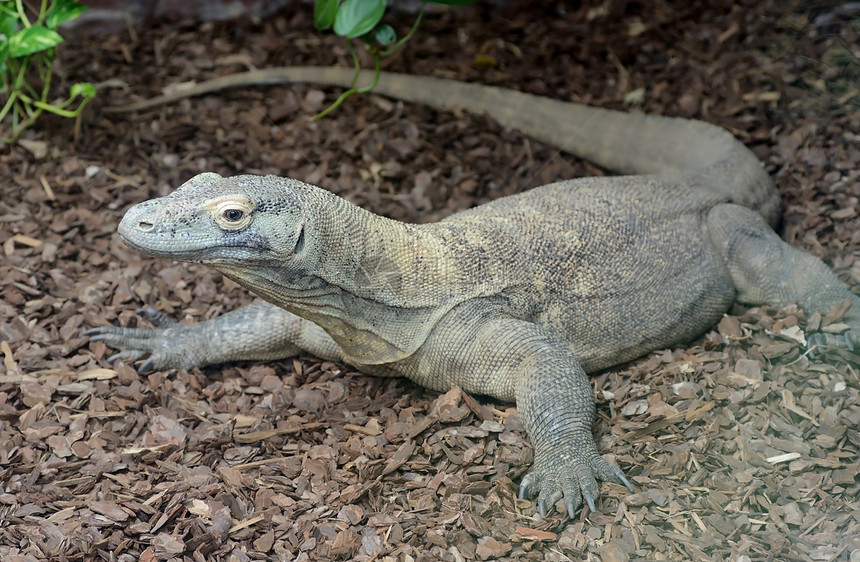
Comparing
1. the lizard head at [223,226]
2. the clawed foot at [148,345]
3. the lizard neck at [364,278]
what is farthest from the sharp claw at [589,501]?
the clawed foot at [148,345]

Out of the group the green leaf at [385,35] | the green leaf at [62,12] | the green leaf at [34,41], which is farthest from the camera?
the green leaf at [385,35]

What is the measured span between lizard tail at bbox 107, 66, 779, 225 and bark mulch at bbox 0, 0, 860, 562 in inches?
5.0

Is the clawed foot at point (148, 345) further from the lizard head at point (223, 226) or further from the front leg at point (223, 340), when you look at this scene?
the lizard head at point (223, 226)

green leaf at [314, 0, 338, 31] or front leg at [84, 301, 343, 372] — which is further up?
green leaf at [314, 0, 338, 31]

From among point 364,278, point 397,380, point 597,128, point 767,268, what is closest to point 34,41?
point 364,278

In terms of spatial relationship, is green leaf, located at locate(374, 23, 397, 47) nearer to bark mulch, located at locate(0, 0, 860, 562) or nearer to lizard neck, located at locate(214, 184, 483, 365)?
bark mulch, located at locate(0, 0, 860, 562)

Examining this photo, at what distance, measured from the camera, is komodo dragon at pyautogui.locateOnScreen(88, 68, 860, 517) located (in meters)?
4.02

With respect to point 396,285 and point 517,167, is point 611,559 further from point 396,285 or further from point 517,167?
point 517,167

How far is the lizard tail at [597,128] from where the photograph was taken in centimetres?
585

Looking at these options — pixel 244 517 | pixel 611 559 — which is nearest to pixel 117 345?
pixel 244 517

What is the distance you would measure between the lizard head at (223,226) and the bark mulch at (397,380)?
3.63 ft

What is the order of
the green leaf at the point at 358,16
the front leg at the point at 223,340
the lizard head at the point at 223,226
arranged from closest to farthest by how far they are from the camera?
the lizard head at the point at 223,226
the front leg at the point at 223,340
the green leaf at the point at 358,16

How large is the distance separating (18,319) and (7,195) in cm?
150

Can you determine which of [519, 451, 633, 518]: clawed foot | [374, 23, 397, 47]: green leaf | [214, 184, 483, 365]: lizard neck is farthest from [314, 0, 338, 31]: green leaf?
[519, 451, 633, 518]: clawed foot
